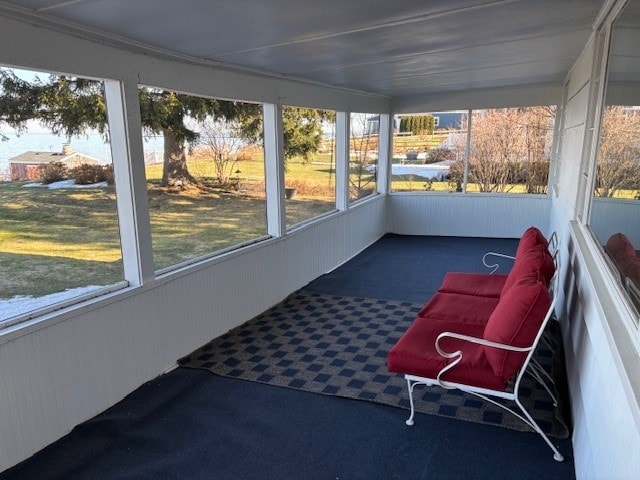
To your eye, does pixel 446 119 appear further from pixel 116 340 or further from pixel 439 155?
pixel 116 340

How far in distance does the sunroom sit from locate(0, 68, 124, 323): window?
1cm

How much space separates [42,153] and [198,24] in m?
1.08

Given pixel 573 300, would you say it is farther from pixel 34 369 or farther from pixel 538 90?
pixel 538 90

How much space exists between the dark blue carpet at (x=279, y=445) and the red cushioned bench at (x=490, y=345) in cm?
16

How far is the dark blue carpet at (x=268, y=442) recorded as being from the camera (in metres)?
2.21

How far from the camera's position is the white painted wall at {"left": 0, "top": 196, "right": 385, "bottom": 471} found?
7.42 ft

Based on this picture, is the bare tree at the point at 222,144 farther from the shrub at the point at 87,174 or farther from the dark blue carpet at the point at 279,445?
the dark blue carpet at the point at 279,445

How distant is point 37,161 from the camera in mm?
2424

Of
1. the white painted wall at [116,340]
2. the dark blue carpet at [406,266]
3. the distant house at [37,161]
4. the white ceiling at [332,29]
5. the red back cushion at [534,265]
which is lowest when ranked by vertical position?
the dark blue carpet at [406,266]

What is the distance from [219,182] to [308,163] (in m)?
1.48

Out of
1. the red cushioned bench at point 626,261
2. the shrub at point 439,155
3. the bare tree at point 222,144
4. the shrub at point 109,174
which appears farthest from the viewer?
the shrub at point 439,155

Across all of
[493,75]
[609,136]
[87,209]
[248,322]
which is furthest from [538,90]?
[87,209]

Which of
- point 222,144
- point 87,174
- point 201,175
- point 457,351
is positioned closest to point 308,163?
point 222,144

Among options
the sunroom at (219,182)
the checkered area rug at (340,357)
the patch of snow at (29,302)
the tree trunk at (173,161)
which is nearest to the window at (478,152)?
the sunroom at (219,182)
